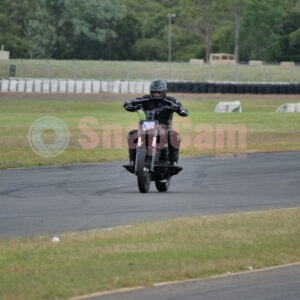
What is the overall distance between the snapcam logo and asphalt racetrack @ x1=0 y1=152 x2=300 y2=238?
4662mm

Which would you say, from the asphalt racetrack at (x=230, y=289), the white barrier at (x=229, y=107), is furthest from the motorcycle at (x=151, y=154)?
the white barrier at (x=229, y=107)

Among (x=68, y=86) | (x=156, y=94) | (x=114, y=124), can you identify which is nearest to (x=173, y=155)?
(x=156, y=94)

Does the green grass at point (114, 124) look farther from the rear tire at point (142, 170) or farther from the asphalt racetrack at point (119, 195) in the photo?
the rear tire at point (142, 170)

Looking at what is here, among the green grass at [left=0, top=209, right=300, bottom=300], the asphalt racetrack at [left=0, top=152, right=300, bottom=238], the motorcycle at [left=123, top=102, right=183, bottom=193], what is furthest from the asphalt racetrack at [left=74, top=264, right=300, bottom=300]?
the motorcycle at [left=123, top=102, right=183, bottom=193]

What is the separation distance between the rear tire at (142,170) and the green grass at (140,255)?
102 inches

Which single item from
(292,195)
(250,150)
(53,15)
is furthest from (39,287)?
(53,15)

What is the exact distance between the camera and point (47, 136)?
1107 inches

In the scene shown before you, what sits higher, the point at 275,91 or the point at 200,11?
the point at 200,11

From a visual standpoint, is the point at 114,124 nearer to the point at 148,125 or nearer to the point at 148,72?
the point at 148,125

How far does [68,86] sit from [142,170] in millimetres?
41170

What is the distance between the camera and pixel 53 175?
53.3 feet

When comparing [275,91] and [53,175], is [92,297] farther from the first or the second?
[275,91]

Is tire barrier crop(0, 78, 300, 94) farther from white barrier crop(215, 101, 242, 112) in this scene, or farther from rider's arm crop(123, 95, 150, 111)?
rider's arm crop(123, 95, 150, 111)

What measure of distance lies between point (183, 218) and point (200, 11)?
300 feet
